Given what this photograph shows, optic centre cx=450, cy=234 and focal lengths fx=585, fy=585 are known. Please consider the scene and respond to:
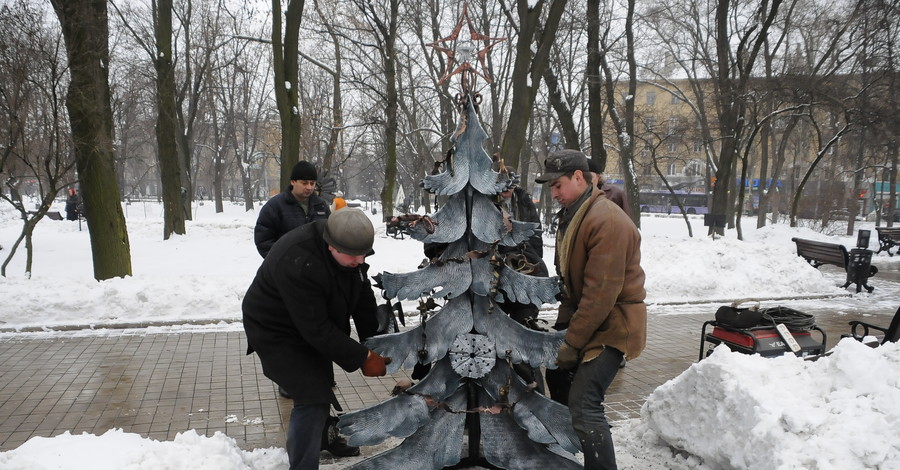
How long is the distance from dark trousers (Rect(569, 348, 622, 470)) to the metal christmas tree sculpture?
0.30 meters

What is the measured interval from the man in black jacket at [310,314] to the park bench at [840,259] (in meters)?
11.1

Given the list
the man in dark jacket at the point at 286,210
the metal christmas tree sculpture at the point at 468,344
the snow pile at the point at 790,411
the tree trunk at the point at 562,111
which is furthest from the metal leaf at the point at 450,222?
the tree trunk at the point at 562,111

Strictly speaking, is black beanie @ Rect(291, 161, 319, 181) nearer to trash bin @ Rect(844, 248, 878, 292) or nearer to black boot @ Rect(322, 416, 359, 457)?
black boot @ Rect(322, 416, 359, 457)

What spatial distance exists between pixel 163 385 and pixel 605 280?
14.5ft

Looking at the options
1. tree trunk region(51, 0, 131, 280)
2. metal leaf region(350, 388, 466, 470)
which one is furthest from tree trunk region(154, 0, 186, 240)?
metal leaf region(350, 388, 466, 470)

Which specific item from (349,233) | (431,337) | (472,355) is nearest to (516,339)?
(472,355)

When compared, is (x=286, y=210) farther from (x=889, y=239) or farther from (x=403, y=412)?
(x=889, y=239)

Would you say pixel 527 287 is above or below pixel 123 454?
above

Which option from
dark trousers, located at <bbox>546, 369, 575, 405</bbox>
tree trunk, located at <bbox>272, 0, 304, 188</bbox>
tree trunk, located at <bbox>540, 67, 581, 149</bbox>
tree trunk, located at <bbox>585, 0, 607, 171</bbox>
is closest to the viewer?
dark trousers, located at <bbox>546, 369, 575, 405</bbox>

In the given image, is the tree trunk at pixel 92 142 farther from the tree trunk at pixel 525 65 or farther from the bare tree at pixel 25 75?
the tree trunk at pixel 525 65

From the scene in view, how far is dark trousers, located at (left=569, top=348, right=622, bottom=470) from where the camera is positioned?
3.05m

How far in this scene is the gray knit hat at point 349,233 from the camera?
2.95 metres

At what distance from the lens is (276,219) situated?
5.27m

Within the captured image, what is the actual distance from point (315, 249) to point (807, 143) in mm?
40834
